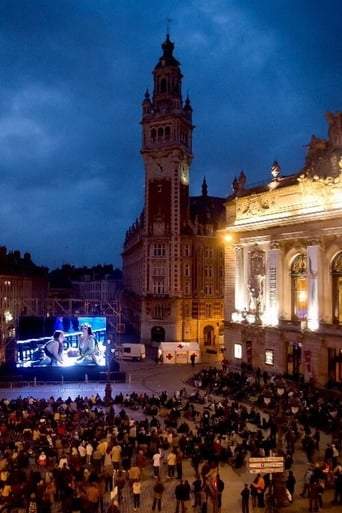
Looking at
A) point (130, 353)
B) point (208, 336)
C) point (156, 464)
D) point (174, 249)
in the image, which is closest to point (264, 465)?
point (156, 464)

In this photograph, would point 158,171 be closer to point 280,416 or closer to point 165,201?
point 165,201

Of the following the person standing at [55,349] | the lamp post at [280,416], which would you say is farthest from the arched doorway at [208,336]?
the lamp post at [280,416]

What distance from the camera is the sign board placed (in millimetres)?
14812

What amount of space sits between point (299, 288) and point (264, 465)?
104 feet

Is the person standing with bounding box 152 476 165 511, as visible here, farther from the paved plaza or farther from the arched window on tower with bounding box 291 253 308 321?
the arched window on tower with bounding box 291 253 308 321

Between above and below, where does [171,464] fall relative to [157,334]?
below

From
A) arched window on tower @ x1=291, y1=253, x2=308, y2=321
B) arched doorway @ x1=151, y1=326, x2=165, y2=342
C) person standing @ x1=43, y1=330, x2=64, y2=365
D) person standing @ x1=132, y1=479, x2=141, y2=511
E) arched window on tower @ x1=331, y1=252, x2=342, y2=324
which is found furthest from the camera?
arched doorway @ x1=151, y1=326, x2=165, y2=342

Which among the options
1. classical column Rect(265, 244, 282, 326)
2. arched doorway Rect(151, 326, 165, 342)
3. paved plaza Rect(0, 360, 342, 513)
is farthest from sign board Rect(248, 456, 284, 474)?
arched doorway Rect(151, 326, 165, 342)

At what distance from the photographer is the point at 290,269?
46531 millimetres

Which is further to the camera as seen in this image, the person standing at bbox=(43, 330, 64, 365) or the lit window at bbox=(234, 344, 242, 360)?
the lit window at bbox=(234, 344, 242, 360)

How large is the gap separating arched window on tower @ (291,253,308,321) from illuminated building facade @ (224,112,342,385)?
3.2 inches

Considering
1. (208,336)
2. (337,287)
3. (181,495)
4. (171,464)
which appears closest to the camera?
(181,495)

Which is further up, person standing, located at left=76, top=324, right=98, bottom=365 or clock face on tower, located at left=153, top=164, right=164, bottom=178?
clock face on tower, located at left=153, top=164, right=164, bottom=178

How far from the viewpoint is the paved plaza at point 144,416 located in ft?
64.1
